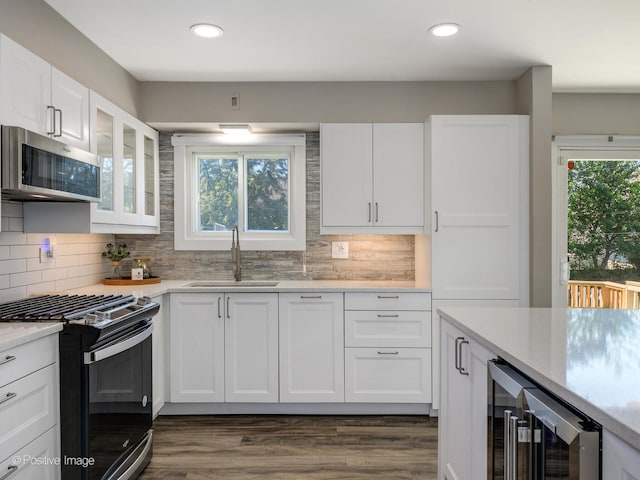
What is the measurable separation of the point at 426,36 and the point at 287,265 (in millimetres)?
2012

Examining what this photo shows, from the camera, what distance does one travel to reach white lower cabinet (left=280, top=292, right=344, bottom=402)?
10.7 feet

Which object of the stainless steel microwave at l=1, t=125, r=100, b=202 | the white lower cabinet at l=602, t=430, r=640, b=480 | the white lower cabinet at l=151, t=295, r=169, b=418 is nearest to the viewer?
the white lower cabinet at l=602, t=430, r=640, b=480

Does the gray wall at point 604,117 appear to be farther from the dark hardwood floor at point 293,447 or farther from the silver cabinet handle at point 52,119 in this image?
the silver cabinet handle at point 52,119

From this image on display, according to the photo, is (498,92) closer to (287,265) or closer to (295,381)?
(287,265)

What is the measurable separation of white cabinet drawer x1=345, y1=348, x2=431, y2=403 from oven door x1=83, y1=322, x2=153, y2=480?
4.54 feet

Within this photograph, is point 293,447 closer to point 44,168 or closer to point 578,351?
point 578,351

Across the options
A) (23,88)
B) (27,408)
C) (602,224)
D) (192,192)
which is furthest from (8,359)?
(602,224)

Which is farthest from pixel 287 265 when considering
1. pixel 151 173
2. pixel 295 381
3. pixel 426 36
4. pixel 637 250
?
pixel 637 250

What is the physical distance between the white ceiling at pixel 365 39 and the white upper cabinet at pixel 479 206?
1.59 feet

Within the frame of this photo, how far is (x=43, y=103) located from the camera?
2.13 metres

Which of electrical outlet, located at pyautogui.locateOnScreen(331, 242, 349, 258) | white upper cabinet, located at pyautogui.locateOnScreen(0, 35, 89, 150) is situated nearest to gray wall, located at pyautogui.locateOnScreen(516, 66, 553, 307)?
electrical outlet, located at pyautogui.locateOnScreen(331, 242, 349, 258)

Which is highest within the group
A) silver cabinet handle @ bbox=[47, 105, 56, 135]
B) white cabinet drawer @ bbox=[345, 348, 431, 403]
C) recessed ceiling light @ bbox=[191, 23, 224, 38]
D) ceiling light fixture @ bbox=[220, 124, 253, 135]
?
recessed ceiling light @ bbox=[191, 23, 224, 38]

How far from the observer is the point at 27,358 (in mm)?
1679

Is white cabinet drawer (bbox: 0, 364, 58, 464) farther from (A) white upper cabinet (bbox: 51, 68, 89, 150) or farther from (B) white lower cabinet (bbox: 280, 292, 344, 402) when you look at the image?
(B) white lower cabinet (bbox: 280, 292, 344, 402)
